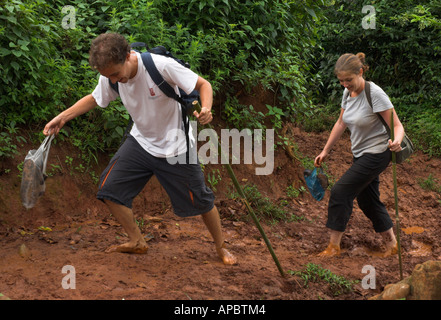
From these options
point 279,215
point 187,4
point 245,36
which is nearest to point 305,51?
point 245,36

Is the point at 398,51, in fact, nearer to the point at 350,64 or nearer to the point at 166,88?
the point at 350,64

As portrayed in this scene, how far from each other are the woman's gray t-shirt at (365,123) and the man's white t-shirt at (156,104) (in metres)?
1.81

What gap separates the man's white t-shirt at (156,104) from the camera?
3.69m

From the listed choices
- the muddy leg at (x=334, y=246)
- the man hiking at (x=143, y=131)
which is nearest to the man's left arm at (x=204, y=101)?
the man hiking at (x=143, y=131)

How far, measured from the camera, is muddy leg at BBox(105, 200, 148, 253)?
13.6 ft

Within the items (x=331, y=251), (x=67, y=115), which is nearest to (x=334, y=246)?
(x=331, y=251)

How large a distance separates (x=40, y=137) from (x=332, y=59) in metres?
8.08

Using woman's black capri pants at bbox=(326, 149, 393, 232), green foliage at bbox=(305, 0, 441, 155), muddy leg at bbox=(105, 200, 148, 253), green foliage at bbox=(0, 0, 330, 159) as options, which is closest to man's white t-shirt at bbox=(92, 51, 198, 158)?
muddy leg at bbox=(105, 200, 148, 253)

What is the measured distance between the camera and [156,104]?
3807 mm

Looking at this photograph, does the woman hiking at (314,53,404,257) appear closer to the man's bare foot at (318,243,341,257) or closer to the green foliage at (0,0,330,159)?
the man's bare foot at (318,243,341,257)

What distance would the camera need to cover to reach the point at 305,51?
8.15m

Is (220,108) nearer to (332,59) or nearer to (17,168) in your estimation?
Answer: (17,168)

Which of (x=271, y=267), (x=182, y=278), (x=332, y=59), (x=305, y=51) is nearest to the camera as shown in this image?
(x=182, y=278)

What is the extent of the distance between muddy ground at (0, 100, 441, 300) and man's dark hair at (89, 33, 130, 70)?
1652 millimetres
